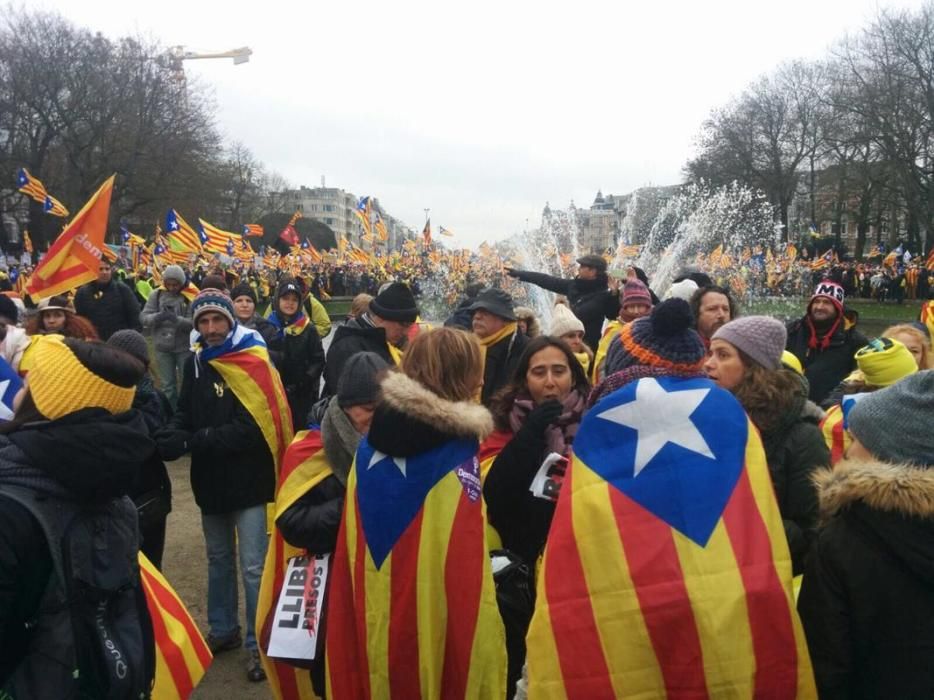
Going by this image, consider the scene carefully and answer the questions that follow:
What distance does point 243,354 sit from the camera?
13.8 feet

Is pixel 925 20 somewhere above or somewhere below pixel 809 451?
above

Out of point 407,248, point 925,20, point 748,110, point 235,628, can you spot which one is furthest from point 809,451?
point 748,110

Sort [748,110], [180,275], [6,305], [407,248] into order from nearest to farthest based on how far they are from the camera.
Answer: [6,305]
[180,275]
[407,248]
[748,110]

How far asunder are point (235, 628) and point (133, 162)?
39.7 m

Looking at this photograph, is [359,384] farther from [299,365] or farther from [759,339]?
[299,365]

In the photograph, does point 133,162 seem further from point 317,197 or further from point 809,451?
point 317,197

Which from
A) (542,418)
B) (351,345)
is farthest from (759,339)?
(351,345)

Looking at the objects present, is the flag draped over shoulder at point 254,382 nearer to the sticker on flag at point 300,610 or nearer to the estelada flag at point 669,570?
the sticker on flag at point 300,610

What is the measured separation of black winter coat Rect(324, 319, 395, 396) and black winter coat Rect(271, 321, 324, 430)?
201 centimetres

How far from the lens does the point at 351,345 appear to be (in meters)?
4.66

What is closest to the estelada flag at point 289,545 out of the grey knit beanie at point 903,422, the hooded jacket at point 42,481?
the hooded jacket at point 42,481

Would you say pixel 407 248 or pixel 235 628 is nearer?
pixel 235 628

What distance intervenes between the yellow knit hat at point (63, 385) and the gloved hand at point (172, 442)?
1.85 meters

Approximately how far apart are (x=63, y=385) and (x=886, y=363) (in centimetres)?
363
